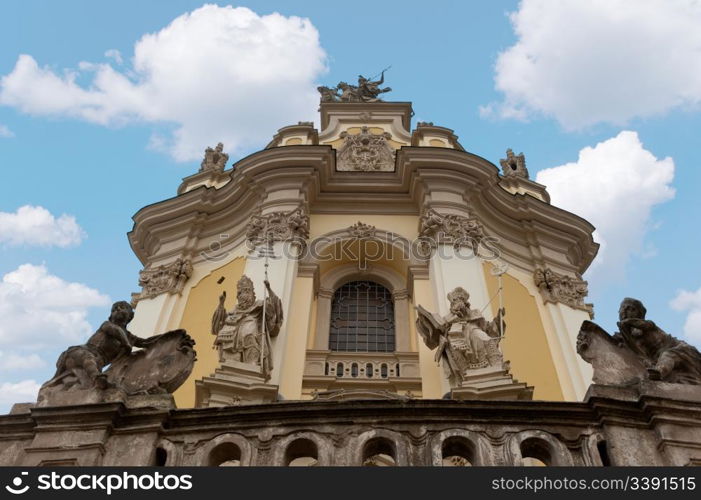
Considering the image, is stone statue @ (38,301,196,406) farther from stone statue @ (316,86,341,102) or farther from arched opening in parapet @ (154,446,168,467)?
stone statue @ (316,86,341,102)

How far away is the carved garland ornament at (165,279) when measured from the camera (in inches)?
649

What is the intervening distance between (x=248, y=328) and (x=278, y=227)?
3.99 meters

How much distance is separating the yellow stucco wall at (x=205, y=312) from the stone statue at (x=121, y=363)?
18.9ft

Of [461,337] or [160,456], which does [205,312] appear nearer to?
[461,337]

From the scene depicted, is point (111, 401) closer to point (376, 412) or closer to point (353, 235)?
point (376, 412)

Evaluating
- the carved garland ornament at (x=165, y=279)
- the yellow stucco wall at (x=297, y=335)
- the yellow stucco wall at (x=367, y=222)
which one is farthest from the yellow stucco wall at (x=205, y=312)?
the yellow stucco wall at (x=367, y=222)

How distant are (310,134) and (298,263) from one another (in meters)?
6.88

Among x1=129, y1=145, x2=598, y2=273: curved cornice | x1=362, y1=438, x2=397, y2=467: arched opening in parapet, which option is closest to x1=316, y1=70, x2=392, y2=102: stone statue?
x1=129, y1=145, x2=598, y2=273: curved cornice

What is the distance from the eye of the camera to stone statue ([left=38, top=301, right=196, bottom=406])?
7215 mm

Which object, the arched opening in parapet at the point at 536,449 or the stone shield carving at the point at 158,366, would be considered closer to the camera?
the arched opening in parapet at the point at 536,449

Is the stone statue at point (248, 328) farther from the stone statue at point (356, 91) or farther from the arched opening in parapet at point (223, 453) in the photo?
the stone statue at point (356, 91)

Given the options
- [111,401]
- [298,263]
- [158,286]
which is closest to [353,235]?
[298,263]
